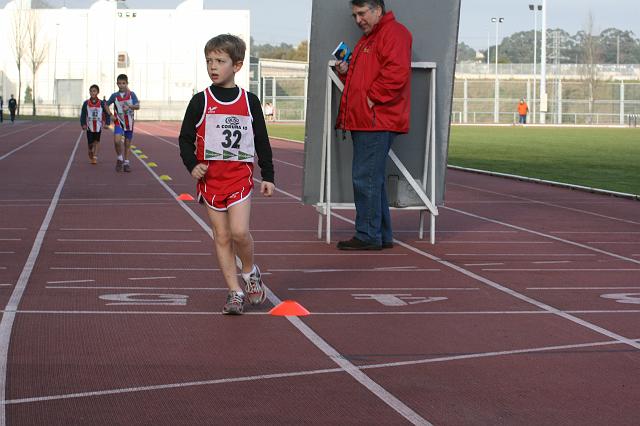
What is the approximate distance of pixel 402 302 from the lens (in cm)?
907

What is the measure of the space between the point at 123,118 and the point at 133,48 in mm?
78563

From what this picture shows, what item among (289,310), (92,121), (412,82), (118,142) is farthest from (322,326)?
(92,121)

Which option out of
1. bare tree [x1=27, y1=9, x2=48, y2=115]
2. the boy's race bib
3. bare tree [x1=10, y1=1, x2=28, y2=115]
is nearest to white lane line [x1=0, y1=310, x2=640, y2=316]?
the boy's race bib

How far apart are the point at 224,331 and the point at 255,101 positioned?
63.2 inches

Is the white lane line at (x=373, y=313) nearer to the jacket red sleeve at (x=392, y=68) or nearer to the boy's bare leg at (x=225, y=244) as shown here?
the boy's bare leg at (x=225, y=244)

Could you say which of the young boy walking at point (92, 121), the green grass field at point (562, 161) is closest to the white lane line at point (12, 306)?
the green grass field at point (562, 161)

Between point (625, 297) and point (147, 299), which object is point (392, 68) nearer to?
point (625, 297)

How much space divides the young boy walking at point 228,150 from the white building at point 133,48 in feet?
306

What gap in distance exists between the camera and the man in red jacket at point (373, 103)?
39.0 feet

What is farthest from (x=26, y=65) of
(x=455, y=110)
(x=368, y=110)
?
(x=368, y=110)

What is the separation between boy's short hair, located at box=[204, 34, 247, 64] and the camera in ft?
26.6

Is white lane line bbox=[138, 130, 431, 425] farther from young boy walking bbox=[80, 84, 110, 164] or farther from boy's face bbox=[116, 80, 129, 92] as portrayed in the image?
young boy walking bbox=[80, 84, 110, 164]

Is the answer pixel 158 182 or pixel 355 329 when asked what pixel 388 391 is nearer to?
pixel 355 329

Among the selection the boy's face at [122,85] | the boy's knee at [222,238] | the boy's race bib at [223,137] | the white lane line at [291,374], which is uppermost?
the boy's face at [122,85]
